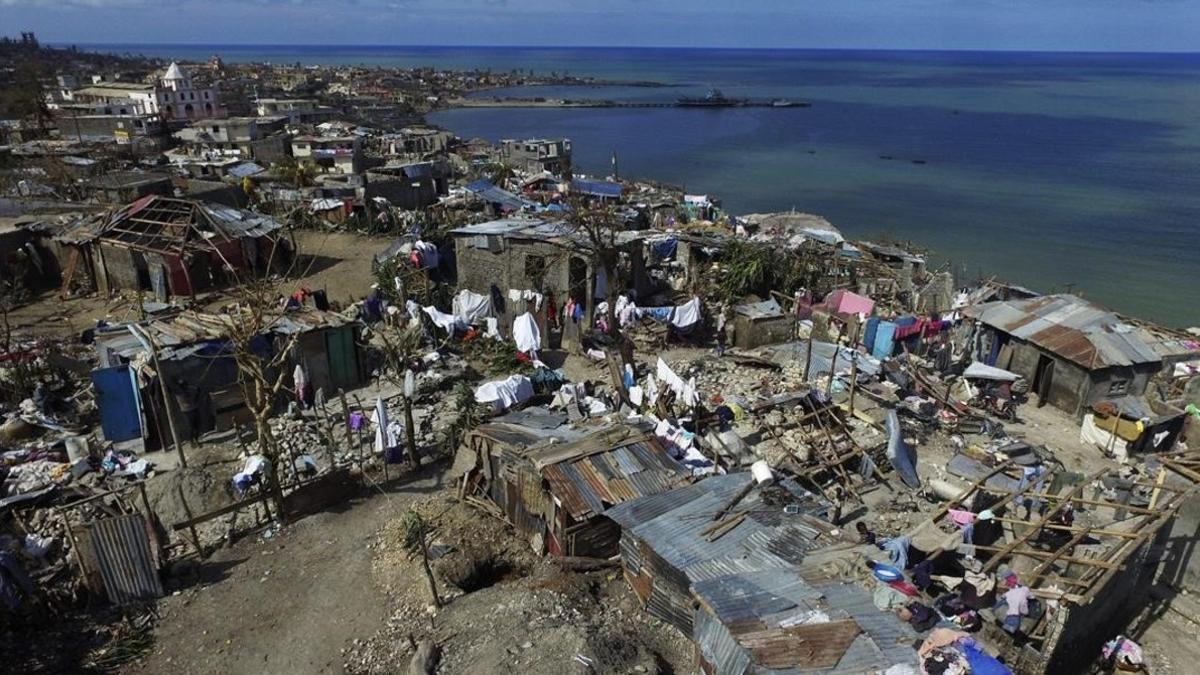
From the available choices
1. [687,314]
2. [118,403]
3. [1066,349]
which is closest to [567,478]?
[118,403]

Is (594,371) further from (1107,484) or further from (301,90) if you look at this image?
(301,90)

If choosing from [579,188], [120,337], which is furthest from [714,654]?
[579,188]

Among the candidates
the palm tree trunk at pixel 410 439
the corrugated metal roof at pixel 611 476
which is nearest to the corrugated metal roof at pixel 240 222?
the palm tree trunk at pixel 410 439

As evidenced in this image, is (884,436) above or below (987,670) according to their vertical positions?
below

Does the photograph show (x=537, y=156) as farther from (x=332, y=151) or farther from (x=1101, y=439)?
(x=1101, y=439)

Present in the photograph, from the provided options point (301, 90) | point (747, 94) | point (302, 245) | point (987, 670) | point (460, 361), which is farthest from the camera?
point (747, 94)

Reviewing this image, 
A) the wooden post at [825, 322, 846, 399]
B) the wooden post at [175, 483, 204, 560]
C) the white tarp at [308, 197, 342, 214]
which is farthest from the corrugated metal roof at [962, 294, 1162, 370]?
the white tarp at [308, 197, 342, 214]

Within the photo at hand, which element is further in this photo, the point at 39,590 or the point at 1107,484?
the point at 1107,484
